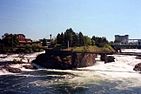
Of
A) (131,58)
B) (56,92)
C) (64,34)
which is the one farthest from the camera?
(64,34)

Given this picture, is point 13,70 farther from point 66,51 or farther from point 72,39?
point 72,39


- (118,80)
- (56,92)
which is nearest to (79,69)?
(118,80)

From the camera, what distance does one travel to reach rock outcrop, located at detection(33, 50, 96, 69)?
71562 millimetres

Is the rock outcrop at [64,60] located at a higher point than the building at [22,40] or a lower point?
lower

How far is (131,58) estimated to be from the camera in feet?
262

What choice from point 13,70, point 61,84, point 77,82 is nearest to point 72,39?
point 13,70

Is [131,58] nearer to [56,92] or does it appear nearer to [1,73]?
[1,73]

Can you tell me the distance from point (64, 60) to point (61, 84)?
22.3 meters

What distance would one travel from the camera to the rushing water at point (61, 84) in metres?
44.7

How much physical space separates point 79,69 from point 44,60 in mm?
8884

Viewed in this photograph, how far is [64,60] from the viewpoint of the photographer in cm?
7206

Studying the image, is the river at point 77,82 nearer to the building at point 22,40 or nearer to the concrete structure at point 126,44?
the concrete structure at point 126,44

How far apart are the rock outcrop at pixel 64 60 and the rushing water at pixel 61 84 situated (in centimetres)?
1017

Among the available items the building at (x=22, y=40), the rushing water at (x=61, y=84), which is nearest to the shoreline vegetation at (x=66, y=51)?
the building at (x=22, y=40)
